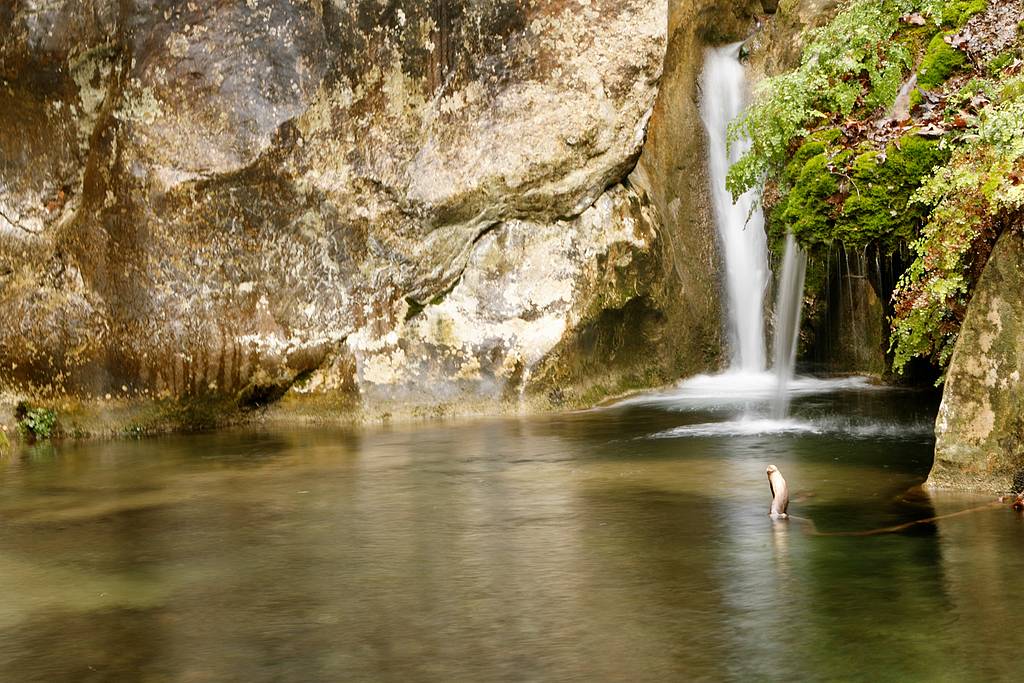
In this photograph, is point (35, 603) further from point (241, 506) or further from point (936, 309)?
point (936, 309)

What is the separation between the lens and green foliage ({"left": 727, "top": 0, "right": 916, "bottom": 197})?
11578 millimetres

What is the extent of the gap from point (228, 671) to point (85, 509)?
4.45m

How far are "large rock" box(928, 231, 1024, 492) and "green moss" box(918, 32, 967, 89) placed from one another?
3312 mm

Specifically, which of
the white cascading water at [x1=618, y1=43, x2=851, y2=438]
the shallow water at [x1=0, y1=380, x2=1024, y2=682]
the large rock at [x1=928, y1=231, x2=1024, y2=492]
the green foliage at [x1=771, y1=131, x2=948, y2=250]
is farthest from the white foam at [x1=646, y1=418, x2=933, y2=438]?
the large rock at [x1=928, y1=231, x2=1024, y2=492]

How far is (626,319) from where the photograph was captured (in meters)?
16.0

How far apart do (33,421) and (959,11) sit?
438 inches

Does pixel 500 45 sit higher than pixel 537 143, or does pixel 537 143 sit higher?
pixel 500 45

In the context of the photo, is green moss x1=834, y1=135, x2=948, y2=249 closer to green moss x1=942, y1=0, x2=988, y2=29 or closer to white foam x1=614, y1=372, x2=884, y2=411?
green moss x1=942, y1=0, x2=988, y2=29

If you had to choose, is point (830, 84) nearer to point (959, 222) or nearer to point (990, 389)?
point (959, 222)

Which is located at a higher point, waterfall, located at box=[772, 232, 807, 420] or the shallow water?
waterfall, located at box=[772, 232, 807, 420]

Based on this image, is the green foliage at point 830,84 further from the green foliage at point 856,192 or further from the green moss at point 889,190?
the green moss at point 889,190

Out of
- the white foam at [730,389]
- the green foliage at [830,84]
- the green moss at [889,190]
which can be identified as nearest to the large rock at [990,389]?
the green moss at [889,190]

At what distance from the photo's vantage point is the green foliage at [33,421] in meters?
13.9

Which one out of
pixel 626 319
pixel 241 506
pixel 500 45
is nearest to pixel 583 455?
pixel 241 506
